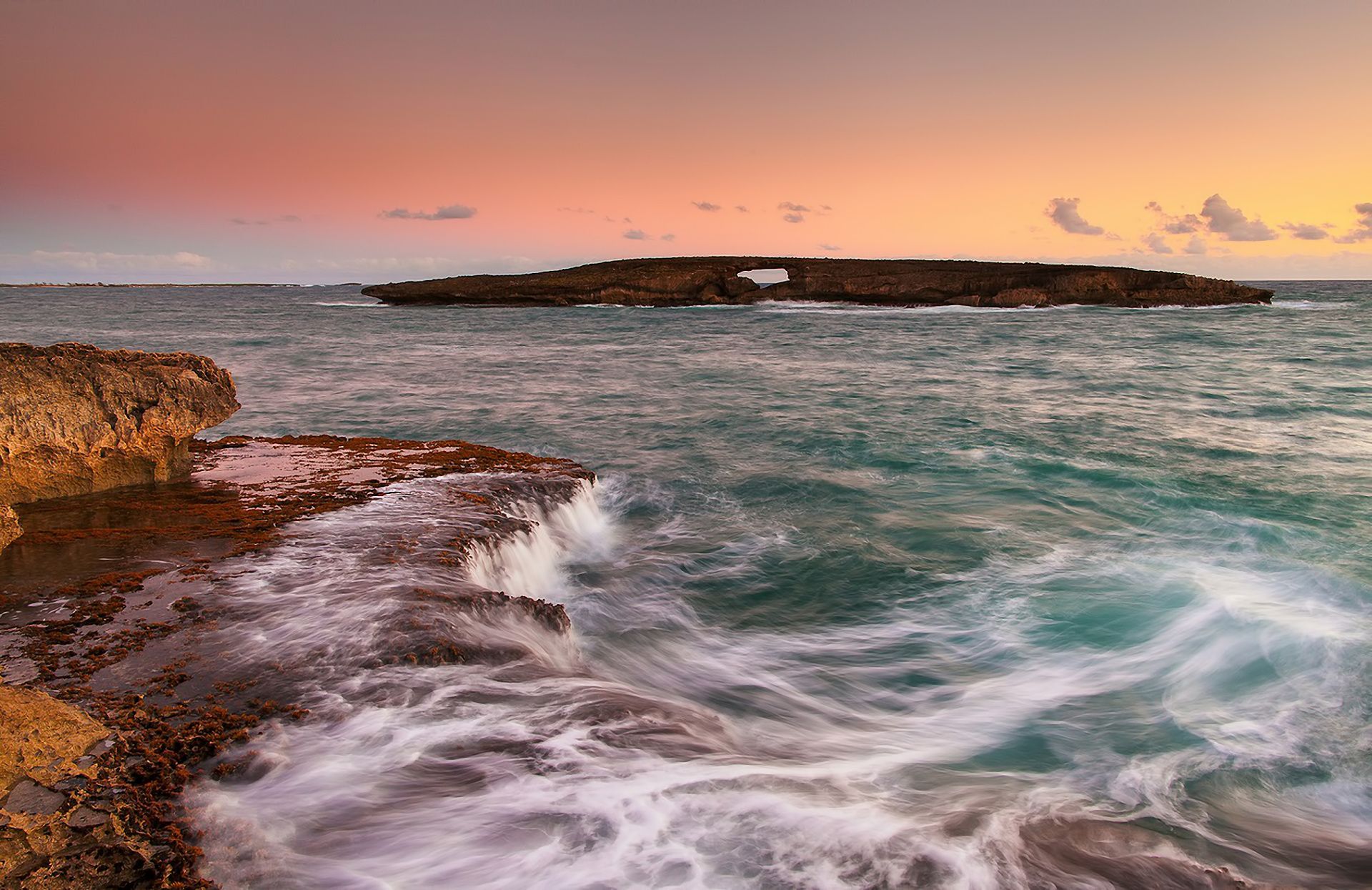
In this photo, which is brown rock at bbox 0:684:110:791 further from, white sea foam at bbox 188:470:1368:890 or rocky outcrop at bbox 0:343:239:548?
rocky outcrop at bbox 0:343:239:548

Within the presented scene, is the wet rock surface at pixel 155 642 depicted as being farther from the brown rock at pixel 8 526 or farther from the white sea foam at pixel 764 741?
the white sea foam at pixel 764 741

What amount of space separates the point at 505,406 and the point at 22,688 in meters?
15.1

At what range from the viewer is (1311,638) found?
6.81 meters

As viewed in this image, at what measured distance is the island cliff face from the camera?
71.9 meters

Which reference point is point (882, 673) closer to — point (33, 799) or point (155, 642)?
point (155, 642)

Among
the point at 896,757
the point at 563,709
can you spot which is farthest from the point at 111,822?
the point at 896,757

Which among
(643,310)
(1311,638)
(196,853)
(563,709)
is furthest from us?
(643,310)

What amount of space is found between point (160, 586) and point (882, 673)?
5806 mm

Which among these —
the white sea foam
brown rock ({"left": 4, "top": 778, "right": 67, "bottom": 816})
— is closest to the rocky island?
brown rock ({"left": 4, "top": 778, "right": 67, "bottom": 816})

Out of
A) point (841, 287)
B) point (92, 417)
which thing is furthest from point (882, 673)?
point (841, 287)

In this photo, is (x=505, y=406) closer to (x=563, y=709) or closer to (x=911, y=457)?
(x=911, y=457)

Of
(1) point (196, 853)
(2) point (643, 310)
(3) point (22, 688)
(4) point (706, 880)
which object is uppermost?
(2) point (643, 310)

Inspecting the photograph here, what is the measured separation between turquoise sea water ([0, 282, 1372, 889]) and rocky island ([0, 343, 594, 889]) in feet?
0.99

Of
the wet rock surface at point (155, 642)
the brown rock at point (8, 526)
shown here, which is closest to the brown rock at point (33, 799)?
the wet rock surface at point (155, 642)
